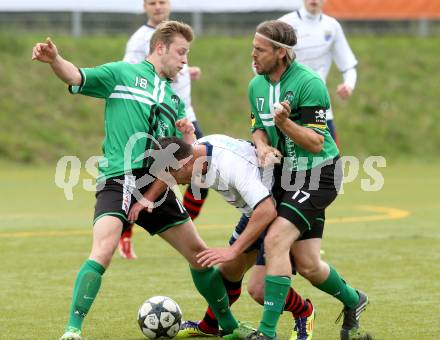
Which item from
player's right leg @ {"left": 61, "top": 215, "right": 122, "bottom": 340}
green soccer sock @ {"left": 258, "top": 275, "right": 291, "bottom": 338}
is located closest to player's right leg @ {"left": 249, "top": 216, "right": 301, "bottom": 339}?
green soccer sock @ {"left": 258, "top": 275, "right": 291, "bottom": 338}

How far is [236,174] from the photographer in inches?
256

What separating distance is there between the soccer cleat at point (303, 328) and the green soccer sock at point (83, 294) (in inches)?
51.7

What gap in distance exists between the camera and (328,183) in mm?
6816

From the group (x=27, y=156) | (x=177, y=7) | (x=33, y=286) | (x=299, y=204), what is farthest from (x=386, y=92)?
(x=299, y=204)

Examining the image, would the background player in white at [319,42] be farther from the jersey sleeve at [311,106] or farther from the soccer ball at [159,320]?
the soccer ball at [159,320]

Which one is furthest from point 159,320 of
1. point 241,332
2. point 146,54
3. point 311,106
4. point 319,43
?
point 319,43

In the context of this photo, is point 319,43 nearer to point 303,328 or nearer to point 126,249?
point 126,249

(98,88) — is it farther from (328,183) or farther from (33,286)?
(33,286)

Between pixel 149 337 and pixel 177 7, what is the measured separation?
1909cm

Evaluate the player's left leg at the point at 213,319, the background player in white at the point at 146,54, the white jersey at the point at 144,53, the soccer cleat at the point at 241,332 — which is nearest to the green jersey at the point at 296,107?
the player's left leg at the point at 213,319

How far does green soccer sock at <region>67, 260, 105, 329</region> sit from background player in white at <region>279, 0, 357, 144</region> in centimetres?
524

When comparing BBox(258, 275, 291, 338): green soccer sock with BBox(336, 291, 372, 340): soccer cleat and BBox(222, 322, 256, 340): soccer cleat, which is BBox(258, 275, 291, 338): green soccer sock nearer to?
BBox(222, 322, 256, 340): soccer cleat

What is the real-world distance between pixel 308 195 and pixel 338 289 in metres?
0.70

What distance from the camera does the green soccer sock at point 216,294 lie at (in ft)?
23.1
